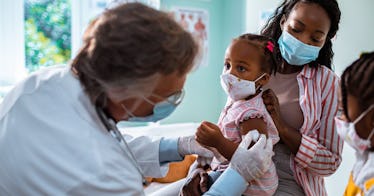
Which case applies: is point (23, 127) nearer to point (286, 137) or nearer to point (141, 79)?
point (141, 79)

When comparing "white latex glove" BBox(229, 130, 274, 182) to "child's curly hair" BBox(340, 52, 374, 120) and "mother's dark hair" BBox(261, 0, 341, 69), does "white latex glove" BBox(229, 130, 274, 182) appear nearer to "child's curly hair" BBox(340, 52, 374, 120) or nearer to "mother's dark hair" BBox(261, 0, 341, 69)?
"child's curly hair" BBox(340, 52, 374, 120)

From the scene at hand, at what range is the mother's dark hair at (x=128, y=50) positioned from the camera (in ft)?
3.10

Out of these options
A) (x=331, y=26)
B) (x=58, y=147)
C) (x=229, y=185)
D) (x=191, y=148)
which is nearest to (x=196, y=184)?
(x=191, y=148)

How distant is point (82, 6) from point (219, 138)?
2260 mm

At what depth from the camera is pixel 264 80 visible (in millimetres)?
1391

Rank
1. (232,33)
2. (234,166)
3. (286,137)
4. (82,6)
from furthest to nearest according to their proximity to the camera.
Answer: (232,33) → (82,6) → (286,137) → (234,166)

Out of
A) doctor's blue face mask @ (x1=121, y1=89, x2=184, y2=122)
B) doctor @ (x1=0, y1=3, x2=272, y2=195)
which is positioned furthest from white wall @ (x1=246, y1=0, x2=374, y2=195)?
doctor @ (x1=0, y1=3, x2=272, y2=195)

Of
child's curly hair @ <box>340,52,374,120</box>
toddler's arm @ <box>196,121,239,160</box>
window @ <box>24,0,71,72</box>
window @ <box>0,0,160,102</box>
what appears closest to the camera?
child's curly hair @ <box>340,52,374,120</box>

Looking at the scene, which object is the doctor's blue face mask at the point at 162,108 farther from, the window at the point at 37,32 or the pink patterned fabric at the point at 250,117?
the window at the point at 37,32

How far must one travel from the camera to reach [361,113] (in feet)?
3.08

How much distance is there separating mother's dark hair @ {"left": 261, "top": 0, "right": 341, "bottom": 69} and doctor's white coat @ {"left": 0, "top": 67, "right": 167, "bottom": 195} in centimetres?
86

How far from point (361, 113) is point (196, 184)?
0.63 meters

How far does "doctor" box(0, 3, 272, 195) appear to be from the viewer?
3.08ft

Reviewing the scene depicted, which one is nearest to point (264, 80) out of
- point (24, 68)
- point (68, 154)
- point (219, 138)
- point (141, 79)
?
point (219, 138)
